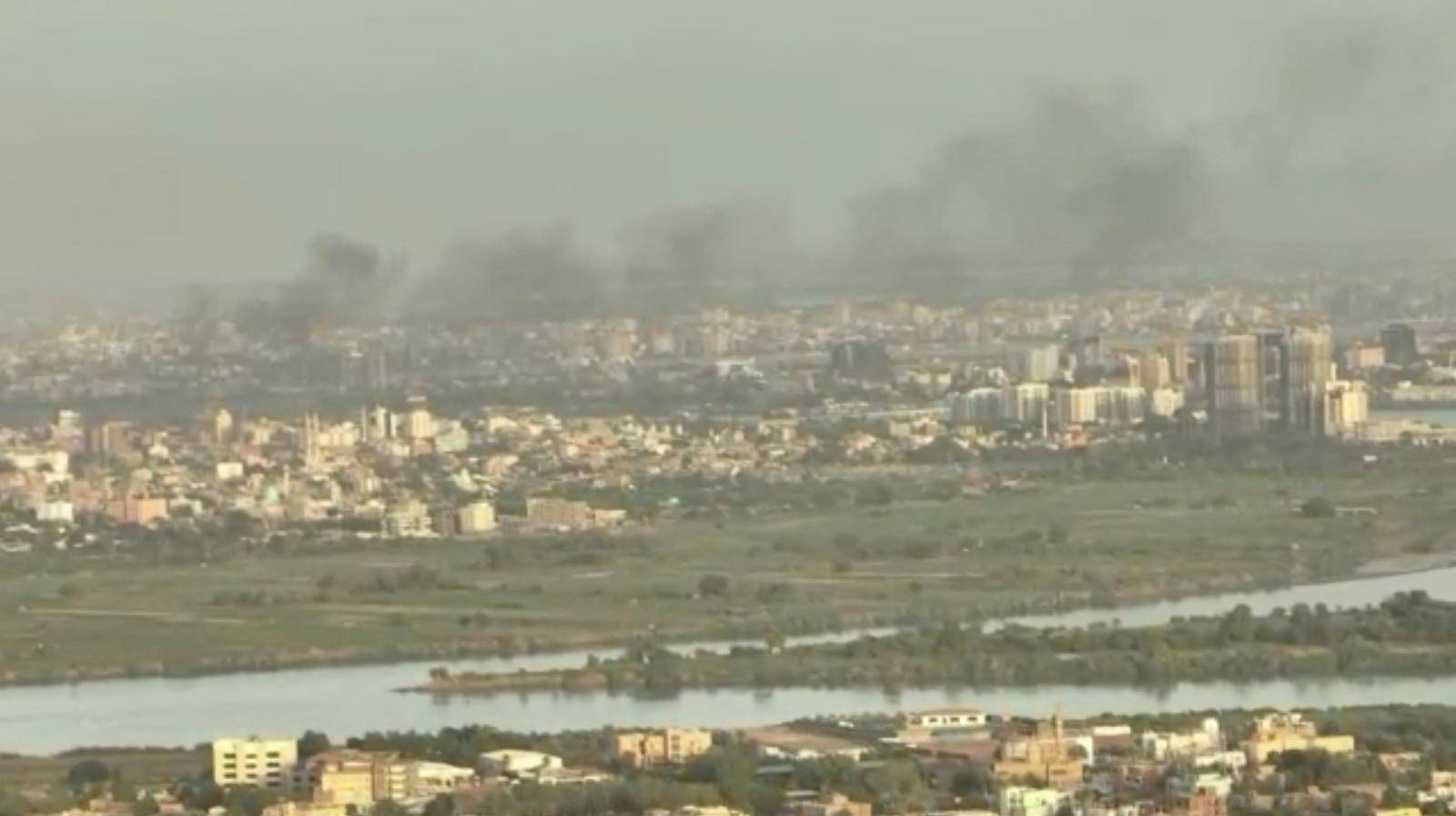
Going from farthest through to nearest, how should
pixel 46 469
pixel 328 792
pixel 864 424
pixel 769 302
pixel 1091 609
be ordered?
pixel 769 302, pixel 864 424, pixel 46 469, pixel 1091 609, pixel 328 792

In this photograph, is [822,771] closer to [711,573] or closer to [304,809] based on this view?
[304,809]

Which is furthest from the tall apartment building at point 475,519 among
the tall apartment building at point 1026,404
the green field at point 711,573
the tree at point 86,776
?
the tree at point 86,776

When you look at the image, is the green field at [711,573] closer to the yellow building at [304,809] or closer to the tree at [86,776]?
the tree at [86,776]

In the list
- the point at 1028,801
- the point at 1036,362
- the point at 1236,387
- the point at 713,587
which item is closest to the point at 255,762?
the point at 1028,801

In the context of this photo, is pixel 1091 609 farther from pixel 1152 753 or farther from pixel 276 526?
pixel 276 526

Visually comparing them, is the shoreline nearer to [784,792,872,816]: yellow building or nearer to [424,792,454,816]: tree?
[424,792,454,816]: tree

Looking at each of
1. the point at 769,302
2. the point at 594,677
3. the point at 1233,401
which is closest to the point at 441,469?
the point at 1233,401
